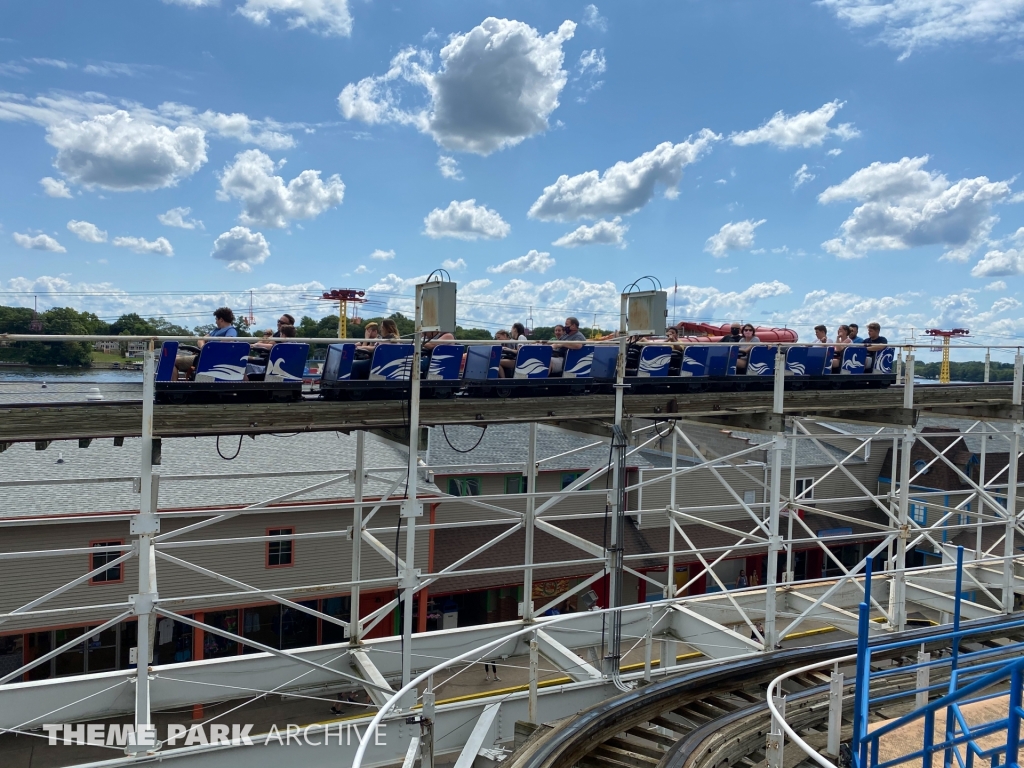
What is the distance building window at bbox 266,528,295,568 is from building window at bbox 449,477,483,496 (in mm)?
5686

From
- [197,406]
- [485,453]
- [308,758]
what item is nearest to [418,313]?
[197,406]

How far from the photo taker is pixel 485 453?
87.3 ft

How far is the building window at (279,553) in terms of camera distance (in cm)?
2131

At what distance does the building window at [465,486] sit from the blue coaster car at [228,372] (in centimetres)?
1539

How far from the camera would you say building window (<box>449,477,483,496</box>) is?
25.4 meters

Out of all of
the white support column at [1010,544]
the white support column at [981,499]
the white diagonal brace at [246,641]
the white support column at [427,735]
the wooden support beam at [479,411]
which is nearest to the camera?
the white support column at [427,735]

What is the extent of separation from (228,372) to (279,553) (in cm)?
1287

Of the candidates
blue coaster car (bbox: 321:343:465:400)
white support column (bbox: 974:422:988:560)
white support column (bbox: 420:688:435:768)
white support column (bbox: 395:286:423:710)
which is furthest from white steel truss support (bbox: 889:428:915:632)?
white support column (bbox: 420:688:435:768)

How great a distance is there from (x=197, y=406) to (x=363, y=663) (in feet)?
17.5

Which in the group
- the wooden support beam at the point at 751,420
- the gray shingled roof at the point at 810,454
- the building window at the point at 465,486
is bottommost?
the building window at the point at 465,486

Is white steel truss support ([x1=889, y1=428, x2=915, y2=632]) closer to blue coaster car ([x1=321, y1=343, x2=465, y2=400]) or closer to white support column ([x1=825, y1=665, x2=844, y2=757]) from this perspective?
white support column ([x1=825, y1=665, x2=844, y2=757])

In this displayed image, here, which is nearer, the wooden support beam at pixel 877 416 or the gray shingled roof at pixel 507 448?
the wooden support beam at pixel 877 416

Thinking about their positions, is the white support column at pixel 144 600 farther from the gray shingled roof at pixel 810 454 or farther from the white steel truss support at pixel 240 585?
the gray shingled roof at pixel 810 454

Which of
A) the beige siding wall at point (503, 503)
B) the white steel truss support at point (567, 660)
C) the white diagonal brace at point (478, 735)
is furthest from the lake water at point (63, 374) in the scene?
the beige siding wall at point (503, 503)
